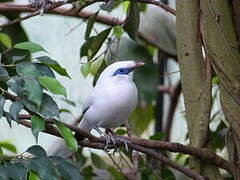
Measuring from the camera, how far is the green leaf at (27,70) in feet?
3.80

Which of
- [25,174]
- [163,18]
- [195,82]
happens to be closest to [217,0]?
[195,82]

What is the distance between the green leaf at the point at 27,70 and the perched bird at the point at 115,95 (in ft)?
1.49

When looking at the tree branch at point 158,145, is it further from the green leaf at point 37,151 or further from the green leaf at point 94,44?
the green leaf at point 94,44

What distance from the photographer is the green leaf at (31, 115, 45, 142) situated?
1.12m

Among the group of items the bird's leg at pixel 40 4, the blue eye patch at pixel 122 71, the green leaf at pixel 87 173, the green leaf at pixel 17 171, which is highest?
the bird's leg at pixel 40 4

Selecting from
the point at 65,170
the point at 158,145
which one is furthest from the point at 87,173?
the point at 65,170

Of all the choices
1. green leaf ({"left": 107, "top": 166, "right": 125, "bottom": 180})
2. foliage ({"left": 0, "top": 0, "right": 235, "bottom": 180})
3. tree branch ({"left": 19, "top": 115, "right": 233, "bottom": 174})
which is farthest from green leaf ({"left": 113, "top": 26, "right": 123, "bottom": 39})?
green leaf ({"left": 107, "top": 166, "right": 125, "bottom": 180})

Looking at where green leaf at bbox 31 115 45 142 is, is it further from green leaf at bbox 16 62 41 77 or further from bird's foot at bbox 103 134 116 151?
bird's foot at bbox 103 134 116 151

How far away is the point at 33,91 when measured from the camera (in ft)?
3.68

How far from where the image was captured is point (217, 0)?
160cm

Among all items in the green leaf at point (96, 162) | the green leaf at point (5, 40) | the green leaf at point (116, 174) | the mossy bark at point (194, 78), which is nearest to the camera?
the mossy bark at point (194, 78)

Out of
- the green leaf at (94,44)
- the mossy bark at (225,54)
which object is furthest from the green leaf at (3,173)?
the green leaf at (94,44)

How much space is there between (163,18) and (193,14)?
3.20ft

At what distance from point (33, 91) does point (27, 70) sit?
7 cm
